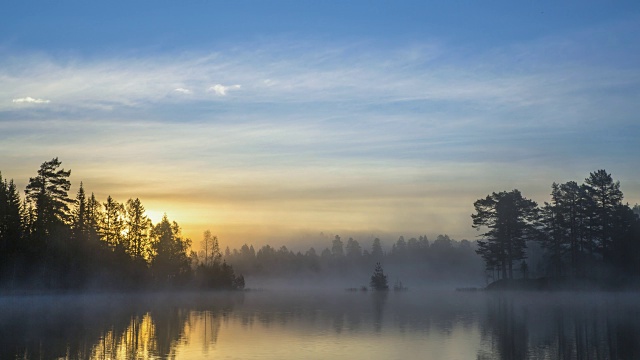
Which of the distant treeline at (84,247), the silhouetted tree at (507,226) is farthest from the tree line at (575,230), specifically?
the distant treeline at (84,247)

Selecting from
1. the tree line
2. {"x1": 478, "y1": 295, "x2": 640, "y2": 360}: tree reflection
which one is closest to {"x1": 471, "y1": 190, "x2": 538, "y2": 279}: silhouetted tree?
the tree line

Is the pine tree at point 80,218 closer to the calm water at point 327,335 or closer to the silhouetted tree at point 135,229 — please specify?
the silhouetted tree at point 135,229

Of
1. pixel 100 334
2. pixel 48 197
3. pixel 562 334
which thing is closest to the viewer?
pixel 562 334

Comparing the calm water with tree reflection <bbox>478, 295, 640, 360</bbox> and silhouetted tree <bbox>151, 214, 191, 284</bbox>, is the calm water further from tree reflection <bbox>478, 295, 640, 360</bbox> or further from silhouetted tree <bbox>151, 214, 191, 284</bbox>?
silhouetted tree <bbox>151, 214, 191, 284</bbox>

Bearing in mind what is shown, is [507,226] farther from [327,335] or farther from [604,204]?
[327,335]

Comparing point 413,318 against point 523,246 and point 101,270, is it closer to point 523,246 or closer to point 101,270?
point 523,246

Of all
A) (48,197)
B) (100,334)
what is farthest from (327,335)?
(48,197)

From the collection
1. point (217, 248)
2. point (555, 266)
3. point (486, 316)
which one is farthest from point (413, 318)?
point (217, 248)

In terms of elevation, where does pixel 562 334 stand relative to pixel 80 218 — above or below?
below

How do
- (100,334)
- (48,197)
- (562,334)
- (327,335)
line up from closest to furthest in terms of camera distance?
(327,335), (562,334), (100,334), (48,197)

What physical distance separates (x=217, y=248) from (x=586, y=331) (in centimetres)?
13442

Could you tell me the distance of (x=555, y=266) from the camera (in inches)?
4205

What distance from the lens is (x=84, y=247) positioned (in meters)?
104

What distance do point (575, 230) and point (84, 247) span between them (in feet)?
241
